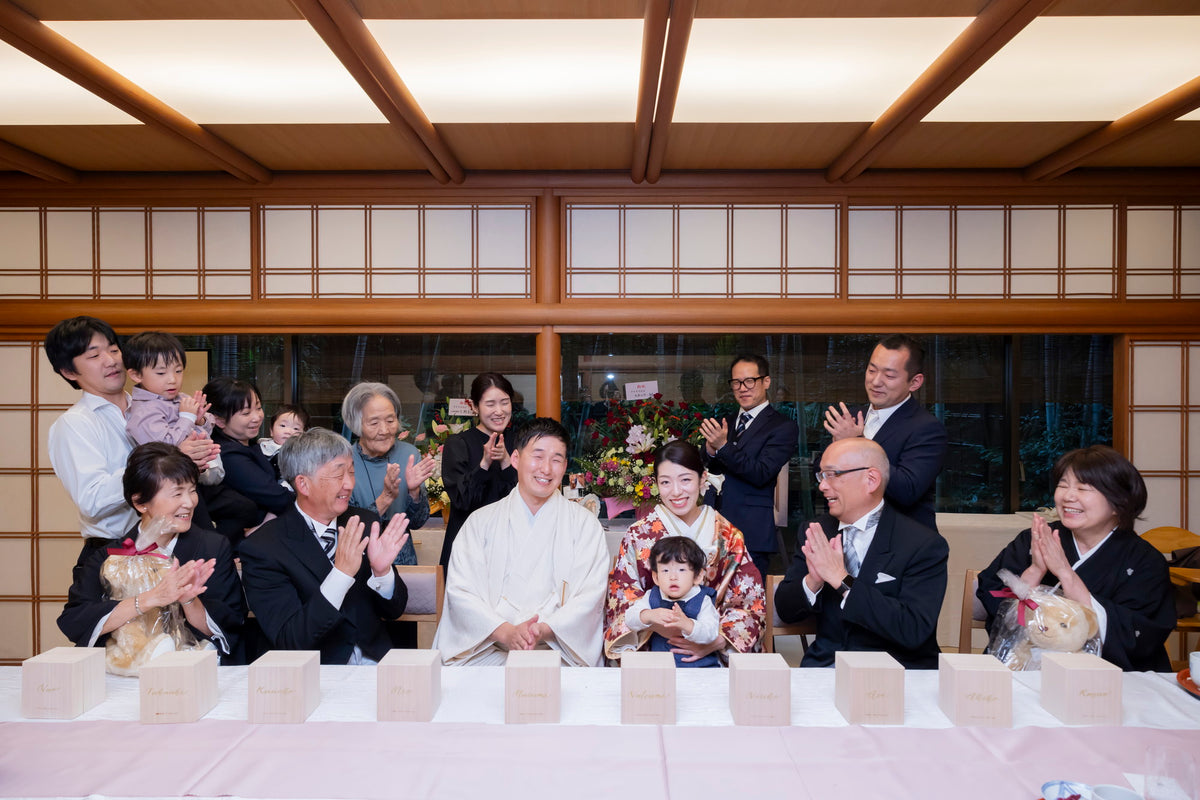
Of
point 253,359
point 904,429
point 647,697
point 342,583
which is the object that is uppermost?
point 253,359

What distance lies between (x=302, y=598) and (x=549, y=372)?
2.10m

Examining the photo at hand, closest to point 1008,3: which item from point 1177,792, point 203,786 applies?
point 1177,792

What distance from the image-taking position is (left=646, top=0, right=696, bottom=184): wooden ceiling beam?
2209 mm

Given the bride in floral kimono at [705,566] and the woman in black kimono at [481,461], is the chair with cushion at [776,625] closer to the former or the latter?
the bride in floral kimono at [705,566]

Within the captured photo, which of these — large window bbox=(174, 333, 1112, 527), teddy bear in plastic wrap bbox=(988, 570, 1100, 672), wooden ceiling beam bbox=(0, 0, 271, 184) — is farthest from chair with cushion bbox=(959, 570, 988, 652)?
wooden ceiling beam bbox=(0, 0, 271, 184)

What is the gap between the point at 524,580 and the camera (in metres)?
2.52

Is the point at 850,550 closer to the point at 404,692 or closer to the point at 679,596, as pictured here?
the point at 679,596

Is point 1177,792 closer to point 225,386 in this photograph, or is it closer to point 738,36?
point 738,36

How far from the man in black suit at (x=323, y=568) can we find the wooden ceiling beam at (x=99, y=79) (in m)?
1.55

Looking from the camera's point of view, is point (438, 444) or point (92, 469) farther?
point (438, 444)

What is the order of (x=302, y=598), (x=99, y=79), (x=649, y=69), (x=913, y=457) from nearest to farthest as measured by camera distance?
(x=302, y=598) → (x=649, y=69) → (x=99, y=79) → (x=913, y=457)

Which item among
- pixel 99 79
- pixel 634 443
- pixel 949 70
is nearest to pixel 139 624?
pixel 99 79

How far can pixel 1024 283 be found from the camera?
415 cm

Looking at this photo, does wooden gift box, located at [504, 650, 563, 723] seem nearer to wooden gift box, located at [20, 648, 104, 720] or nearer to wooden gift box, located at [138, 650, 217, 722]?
wooden gift box, located at [138, 650, 217, 722]
